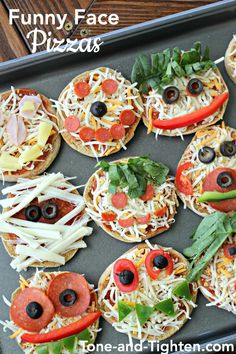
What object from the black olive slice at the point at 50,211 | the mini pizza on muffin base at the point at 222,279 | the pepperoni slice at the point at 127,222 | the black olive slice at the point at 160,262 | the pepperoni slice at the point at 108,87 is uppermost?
the pepperoni slice at the point at 108,87

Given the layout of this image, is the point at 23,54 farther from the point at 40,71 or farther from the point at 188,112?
the point at 188,112

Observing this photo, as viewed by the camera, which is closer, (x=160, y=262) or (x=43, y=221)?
(x=160, y=262)

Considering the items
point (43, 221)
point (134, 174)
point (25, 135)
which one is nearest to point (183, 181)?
point (134, 174)

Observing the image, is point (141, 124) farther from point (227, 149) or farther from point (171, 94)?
point (227, 149)

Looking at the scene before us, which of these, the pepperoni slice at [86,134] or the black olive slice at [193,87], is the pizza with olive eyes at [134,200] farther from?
the black olive slice at [193,87]

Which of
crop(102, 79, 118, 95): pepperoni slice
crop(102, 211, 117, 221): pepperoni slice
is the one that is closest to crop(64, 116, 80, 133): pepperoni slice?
crop(102, 79, 118, 95): pepperoni slice

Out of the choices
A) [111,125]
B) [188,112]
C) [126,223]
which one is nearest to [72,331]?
[126,223]

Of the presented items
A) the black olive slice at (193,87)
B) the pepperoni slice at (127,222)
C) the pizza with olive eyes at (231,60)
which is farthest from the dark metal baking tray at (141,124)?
the black olive slice at (193,87)
